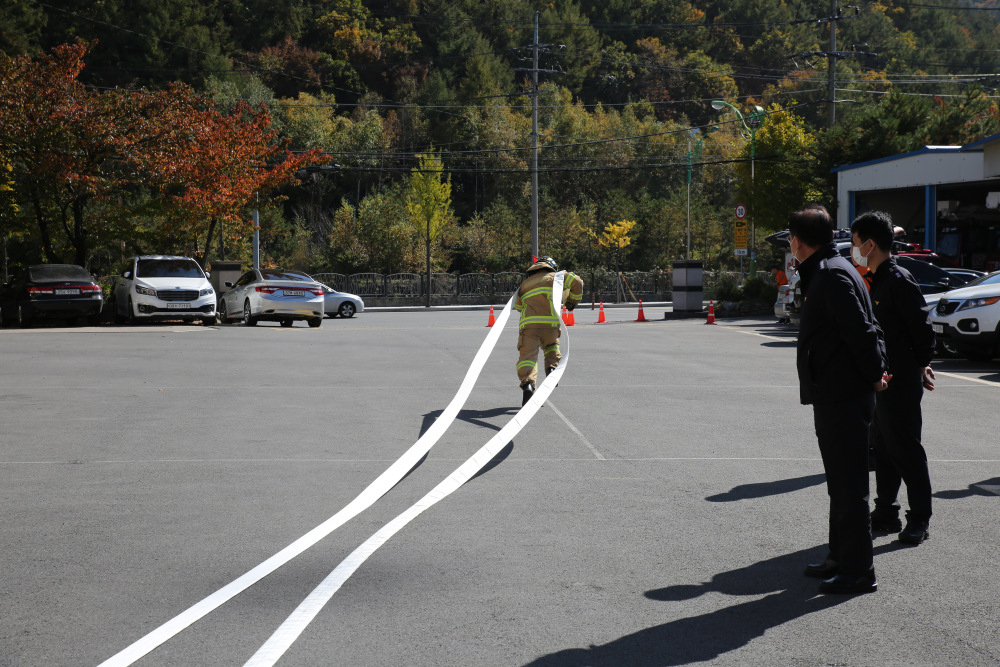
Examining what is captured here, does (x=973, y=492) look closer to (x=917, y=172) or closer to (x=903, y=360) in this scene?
(x=903, y=360)

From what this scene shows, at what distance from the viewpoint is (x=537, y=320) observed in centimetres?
1081

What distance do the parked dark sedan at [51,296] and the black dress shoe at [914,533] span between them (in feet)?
73.1

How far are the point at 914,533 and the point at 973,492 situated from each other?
5.30 feet

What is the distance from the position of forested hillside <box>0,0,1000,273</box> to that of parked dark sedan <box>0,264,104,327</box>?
19.0m

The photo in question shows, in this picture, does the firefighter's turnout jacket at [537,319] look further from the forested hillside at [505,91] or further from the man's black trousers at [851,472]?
the forested hillside at [505,91]

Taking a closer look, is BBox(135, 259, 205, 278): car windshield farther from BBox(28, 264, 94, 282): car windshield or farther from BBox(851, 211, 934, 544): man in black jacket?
BBox(851, 211, 934, 544): man in black jacket

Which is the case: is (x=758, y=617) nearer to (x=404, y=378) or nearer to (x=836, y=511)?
(x=836, y=511)

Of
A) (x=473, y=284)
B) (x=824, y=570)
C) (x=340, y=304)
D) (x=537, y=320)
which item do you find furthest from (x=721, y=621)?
(x=473, y=284)

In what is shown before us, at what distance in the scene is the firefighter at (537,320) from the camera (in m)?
10.8

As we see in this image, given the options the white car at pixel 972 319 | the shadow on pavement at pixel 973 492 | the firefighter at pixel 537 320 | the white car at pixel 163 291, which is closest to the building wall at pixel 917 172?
the white car at pixel 972 319

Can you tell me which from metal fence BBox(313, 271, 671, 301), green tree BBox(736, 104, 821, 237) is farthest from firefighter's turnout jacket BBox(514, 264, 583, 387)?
metal fence BBox(313, 271, 671, 301)

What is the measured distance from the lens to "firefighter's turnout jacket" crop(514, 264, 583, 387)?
10.8 metres

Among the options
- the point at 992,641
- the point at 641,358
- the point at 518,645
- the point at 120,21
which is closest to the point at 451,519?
the point at 518,645

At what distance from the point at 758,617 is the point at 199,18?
6894 cm
